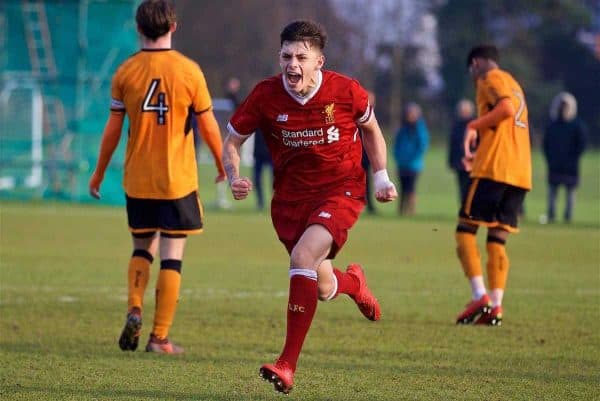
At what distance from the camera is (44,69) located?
2628 centimetres

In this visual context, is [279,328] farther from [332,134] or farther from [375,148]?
[332,134]

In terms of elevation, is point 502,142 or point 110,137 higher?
point 110,137

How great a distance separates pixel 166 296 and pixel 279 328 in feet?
4.72

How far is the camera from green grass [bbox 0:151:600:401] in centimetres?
740

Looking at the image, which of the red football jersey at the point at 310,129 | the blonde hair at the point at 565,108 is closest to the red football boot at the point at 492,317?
the red football jersey at the point at 310,129

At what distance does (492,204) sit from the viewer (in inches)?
415

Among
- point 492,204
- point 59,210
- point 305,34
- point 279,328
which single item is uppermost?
point 305,34

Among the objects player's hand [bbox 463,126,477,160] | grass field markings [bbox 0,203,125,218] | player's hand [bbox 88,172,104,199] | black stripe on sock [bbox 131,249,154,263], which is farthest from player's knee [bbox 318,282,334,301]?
grass field markings [bbox 0,203,125,218]

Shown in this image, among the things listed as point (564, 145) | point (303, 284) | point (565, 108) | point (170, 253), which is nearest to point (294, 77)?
point (303, 284)

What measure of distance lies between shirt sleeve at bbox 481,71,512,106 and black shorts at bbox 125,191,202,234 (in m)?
2.92

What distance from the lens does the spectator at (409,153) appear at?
2464cm

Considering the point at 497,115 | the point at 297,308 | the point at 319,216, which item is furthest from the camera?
the point at 497,115

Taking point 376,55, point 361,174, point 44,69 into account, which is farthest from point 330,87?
point 376,55

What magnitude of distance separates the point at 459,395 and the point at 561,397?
1.83 ft
